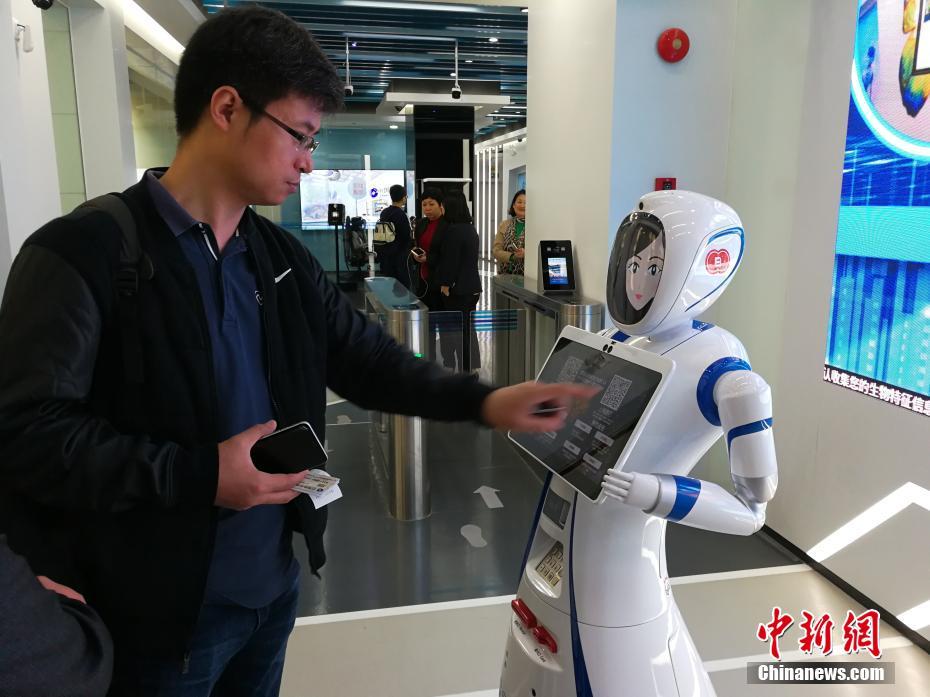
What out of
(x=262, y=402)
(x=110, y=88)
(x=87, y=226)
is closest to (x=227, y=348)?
(x=262, y=402)

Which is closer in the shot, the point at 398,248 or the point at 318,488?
the point at 318,488

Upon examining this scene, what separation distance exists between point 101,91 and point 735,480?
17.8 feet

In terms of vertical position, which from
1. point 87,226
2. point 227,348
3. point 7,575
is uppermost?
point 87,226

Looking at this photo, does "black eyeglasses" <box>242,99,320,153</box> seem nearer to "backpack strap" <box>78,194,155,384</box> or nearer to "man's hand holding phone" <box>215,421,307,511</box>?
"backpack strap" <box>78,194,155,384</box>

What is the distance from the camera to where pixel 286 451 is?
1.08 metres

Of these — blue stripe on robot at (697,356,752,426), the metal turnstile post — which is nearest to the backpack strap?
blue stripe on robot at (697,356,752,426)

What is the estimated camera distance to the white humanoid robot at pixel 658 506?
157 cm

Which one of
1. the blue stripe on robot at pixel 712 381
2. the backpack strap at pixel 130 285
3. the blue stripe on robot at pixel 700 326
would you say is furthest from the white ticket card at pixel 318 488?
the blue stripe on robot at pixel 700 326

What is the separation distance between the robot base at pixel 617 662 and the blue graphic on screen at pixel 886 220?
1528 millimetres

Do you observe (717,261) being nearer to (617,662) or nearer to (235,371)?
(617,662)

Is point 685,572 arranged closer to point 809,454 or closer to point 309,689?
point 809,454

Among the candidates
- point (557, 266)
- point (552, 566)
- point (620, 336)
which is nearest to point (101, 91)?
point (557, 266)

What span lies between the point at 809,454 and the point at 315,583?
238 cm

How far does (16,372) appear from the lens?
3.05ft
